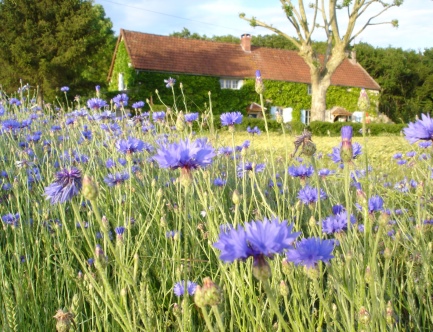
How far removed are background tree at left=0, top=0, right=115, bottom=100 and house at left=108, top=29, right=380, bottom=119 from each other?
2.80m

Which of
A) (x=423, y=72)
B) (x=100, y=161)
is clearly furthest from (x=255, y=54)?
(x=100, y=161)

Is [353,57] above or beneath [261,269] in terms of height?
above

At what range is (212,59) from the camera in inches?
931

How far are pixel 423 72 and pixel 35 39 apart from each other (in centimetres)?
3105

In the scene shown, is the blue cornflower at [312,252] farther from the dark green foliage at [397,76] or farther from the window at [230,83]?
the dark green foliage at [397,76]

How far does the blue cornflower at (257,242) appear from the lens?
0.74 m

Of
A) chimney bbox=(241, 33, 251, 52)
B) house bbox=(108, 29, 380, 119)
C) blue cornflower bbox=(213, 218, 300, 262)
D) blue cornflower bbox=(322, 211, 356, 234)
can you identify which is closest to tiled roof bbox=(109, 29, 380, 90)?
house bbox=(108, 29, 380, 119)

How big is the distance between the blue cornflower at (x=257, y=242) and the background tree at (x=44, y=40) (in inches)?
728

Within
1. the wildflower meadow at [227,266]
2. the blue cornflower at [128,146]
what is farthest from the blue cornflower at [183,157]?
the blue cornflower at [128,146]

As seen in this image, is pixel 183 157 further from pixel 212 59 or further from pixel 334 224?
pixel 212 59

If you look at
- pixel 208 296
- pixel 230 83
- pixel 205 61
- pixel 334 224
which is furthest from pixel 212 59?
pixel 208 296

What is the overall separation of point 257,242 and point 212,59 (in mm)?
23616

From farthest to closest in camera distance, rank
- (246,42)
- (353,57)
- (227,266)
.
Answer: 1. (353,57)
2. (246,42)
3. (227,266)

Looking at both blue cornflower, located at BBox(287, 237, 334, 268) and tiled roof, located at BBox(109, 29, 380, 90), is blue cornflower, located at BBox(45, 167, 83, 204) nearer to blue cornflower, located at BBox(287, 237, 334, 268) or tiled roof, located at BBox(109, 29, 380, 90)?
blue cornflower, located at BBox(287, 237, 334, 268)
